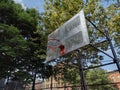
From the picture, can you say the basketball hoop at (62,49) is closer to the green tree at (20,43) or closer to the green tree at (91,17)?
the green tree at (91,17)

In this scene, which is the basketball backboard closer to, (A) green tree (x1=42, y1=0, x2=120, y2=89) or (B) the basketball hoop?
(B) the basketball hoop

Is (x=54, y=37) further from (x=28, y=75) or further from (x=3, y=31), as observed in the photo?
(x=28, y=75)

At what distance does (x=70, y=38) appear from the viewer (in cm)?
616

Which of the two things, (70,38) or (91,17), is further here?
(91,17)

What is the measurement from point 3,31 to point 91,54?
5388 mm

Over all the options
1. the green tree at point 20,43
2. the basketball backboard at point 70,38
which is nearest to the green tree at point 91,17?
the green tree at point 20,43

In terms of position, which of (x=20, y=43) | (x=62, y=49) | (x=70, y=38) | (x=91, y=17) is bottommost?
(x=62, y=49)

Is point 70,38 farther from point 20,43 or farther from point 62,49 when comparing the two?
point 20,43

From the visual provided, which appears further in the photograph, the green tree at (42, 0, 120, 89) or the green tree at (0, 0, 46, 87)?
the green tree at (0, 0, 46, 87)

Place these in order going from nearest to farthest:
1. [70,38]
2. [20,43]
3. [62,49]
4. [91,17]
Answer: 1. [70,38]
2. [62,49]
3. [91,17]
4. [20,43]

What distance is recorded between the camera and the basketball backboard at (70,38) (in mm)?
5617

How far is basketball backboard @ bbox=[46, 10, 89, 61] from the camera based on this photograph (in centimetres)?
562

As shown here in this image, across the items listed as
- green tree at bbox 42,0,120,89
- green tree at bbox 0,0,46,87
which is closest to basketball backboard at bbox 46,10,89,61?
green tree at bbox 42,0,120,89

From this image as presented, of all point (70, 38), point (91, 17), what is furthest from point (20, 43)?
point (70, 38)
